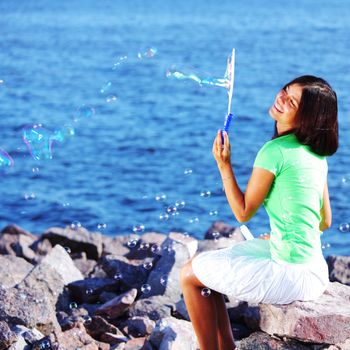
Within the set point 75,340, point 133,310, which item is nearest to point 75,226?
point 133,310

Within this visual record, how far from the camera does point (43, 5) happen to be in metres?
59.9

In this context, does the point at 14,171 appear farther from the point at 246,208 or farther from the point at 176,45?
the point at 176,45

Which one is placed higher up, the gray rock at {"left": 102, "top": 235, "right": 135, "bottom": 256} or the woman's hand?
the woman's hand

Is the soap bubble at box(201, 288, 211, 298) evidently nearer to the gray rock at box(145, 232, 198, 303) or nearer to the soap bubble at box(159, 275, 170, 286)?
the gray rock at box(145, 232, 198, 303)

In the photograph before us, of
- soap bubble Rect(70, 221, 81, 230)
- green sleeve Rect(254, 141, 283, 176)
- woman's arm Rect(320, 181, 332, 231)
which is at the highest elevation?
green sleeve Rect(254, 141, 283, 176)

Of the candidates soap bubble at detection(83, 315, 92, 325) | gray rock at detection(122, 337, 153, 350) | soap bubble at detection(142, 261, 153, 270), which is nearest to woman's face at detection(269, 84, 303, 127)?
gray rock at detection(122, 337, 153, 350)

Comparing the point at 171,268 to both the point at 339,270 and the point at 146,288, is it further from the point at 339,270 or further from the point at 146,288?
the point at 339,270

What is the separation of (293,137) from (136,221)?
9.40m

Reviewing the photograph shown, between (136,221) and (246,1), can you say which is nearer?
(136,221)

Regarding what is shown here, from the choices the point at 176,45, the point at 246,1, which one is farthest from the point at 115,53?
the point at 246,1

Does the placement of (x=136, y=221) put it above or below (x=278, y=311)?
below

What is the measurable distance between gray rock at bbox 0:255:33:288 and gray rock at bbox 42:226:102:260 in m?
1.09

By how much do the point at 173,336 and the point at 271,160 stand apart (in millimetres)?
1546

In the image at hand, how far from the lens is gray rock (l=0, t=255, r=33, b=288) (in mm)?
7961
